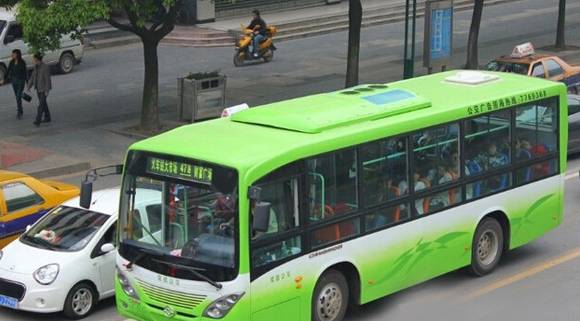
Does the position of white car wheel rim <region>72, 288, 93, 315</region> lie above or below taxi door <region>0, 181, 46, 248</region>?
below

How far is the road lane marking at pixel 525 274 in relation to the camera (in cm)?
1412

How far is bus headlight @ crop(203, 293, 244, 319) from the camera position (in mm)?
11367

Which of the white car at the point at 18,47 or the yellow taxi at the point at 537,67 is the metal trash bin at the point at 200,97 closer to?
the white car at the point at 18,47

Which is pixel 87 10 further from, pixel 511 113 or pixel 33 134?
pixel 511 113

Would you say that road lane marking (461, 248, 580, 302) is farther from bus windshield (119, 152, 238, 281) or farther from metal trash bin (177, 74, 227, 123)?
metal trash bin (177, 74, 227, 123)

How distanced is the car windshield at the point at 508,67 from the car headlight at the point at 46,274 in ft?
49.0

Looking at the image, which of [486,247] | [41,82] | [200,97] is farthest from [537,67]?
[486,247]

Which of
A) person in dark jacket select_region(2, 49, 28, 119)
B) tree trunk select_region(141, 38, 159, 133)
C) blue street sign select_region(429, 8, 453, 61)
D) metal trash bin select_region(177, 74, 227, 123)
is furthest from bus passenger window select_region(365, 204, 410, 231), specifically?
blue street sign select_region(429, 8, 453, 61)

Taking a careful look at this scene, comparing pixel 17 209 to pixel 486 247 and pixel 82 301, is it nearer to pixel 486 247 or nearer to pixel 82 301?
pixel 82 301

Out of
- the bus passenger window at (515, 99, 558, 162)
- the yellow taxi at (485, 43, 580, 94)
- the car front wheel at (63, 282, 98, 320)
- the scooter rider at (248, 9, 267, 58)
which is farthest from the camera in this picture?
the scooter rider at (248, 9, 267, 58)

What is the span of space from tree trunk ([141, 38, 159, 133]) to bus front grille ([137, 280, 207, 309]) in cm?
1340

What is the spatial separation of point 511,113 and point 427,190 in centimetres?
195

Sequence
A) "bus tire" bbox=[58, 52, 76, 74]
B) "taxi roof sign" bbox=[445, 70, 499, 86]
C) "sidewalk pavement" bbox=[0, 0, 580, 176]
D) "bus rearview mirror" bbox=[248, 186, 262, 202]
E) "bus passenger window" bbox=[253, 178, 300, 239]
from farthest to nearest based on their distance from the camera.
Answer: "bus tire" bbox=[58, 52, 76, 74], "sidewalk pavement" bbox=[0, 0, 580, 176], "taxi roof sign" bbox=[445, 70, 499, 86], "bus passenger window" bbox=[253, 178, 300, 239], "bus rearview mirror" bbox=[248, 186, 262, 202]

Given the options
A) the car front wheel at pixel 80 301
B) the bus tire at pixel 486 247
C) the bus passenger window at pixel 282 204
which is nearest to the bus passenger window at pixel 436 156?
the bus tire at pixel 486 247
